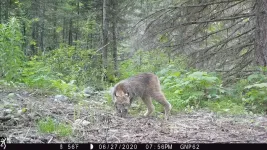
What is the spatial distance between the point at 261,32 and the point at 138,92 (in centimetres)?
457

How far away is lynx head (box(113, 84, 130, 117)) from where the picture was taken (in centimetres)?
633

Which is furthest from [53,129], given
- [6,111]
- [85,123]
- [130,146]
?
[130,146]

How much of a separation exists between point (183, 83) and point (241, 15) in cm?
368

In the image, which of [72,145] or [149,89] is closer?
[72,145]

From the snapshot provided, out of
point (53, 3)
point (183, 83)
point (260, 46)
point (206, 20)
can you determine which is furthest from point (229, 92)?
point (53, 3)

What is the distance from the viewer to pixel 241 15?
10.0m

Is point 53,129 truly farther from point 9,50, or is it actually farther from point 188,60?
point 188,60

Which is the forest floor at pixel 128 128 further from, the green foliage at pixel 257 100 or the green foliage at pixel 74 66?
the green foliage at pixel 74 66

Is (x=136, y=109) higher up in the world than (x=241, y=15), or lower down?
lower down

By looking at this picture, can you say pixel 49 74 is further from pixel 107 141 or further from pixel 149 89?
pixel 107 141

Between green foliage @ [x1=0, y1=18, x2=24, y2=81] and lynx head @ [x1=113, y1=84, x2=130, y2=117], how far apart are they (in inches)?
150

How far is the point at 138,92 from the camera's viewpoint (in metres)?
6.88

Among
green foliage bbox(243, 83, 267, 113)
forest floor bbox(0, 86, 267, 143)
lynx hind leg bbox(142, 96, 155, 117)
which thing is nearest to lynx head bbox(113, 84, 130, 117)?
forest floor bbox(0, 86, 267, 143)

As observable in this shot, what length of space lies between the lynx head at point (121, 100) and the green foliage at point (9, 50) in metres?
3.82
